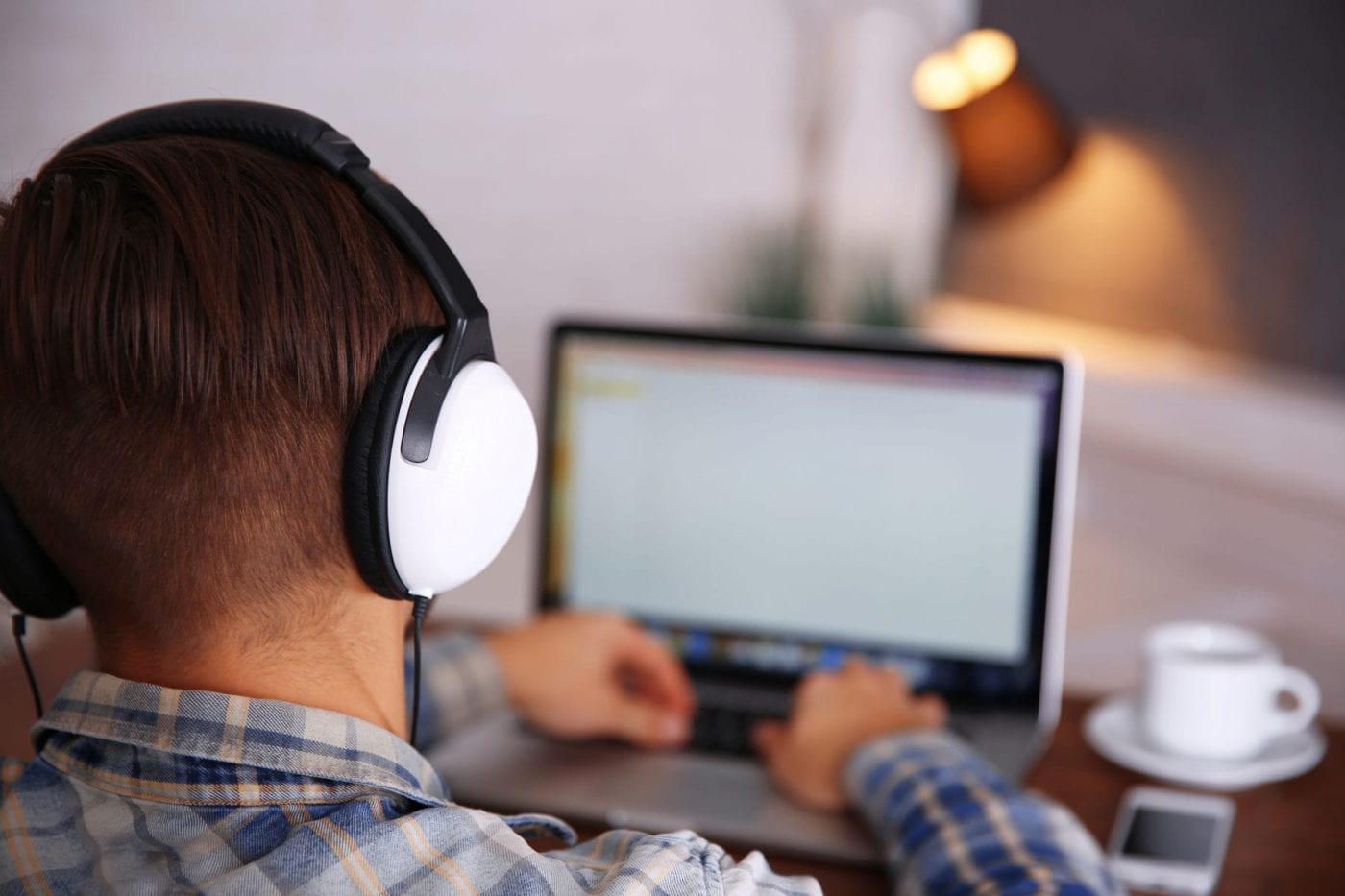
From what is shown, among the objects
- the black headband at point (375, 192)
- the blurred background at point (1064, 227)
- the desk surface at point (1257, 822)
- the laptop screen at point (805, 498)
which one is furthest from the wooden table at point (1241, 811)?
the black headband at point (375, 192)

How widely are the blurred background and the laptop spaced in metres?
0.16

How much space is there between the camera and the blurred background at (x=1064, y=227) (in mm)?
1742

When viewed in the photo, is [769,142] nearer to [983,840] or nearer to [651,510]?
[651,510]

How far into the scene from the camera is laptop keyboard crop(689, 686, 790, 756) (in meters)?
1.16

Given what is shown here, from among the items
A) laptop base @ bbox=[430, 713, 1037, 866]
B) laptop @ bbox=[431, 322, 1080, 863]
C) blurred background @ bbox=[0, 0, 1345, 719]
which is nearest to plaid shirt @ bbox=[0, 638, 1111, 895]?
laptop base @ bbox=[430, 713, 1037, 866]

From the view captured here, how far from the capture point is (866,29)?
2.63m

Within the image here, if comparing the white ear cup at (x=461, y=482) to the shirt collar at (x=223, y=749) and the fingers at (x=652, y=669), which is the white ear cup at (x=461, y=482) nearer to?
the shirt collar at (x=223, y=749)

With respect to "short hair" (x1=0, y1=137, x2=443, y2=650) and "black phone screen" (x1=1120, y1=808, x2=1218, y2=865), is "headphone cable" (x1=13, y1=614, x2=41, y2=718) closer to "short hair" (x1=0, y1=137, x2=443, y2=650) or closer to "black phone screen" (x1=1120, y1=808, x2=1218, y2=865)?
"short hair" (x1=0, y1=137, x2=443, y2=650)

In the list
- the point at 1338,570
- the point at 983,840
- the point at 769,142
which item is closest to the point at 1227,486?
the point at 1338,570

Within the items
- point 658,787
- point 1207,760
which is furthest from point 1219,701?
point 658,787

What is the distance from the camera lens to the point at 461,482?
0.57 m

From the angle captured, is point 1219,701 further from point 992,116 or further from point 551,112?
point 992,116

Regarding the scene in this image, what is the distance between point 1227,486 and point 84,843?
2.16 m

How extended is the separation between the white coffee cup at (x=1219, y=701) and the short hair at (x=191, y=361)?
785 millimetres
